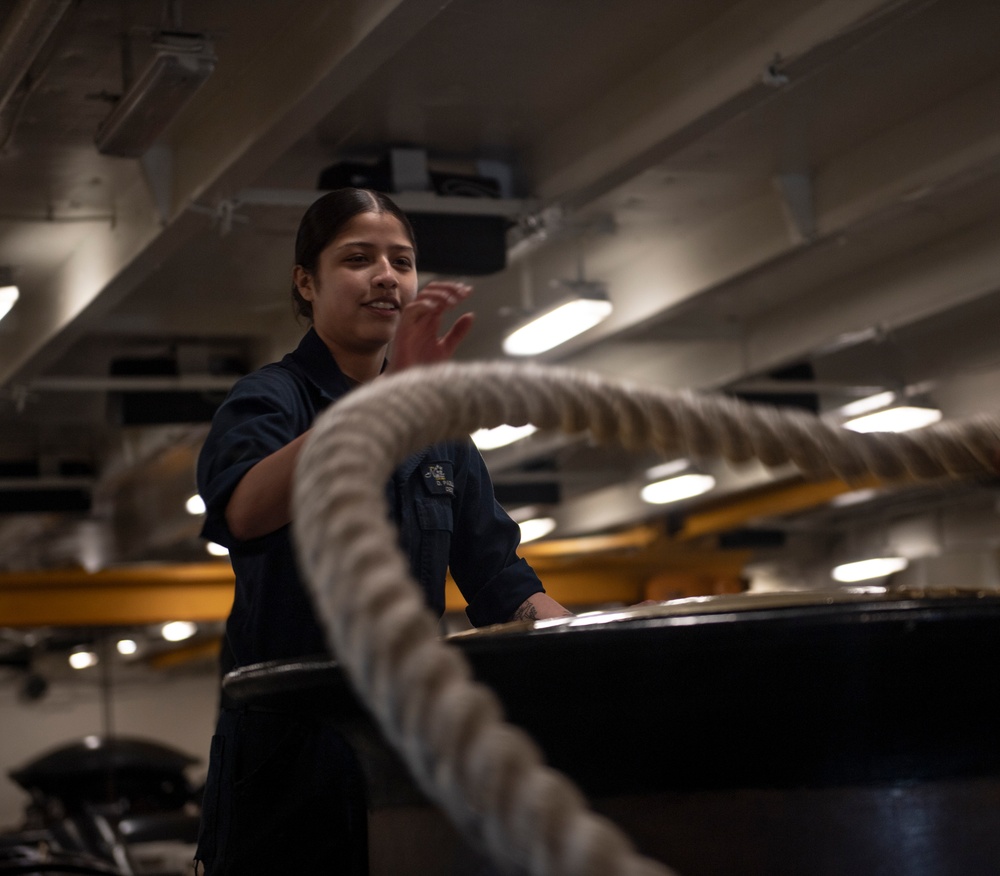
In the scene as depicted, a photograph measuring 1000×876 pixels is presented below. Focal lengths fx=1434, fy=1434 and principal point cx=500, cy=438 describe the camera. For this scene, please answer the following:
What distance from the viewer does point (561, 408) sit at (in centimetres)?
84

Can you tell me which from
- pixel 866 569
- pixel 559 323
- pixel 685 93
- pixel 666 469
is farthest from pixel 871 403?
pixel 866 569

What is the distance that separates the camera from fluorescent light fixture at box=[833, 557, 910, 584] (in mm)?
15811

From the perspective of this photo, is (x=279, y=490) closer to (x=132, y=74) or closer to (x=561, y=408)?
(x=561, y=408)

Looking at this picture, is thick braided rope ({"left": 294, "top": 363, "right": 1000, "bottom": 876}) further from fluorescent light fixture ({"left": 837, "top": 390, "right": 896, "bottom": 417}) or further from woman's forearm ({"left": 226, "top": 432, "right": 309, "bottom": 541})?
fluorescent light fixture ({"left": 837, "top": 390, "right": 896, "bottom": 417})

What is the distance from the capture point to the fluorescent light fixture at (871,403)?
8.96 meters

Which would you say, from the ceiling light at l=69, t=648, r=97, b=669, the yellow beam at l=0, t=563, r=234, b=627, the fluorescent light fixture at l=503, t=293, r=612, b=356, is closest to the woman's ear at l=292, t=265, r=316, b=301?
the fluorescent light fixture at l=503, t=293, r=612, b=356

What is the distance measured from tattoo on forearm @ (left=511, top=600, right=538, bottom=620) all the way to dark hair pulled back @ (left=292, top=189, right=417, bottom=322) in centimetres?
46

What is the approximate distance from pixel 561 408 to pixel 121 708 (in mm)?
27304

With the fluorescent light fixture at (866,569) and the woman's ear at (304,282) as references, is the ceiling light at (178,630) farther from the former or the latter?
the woman's ear at (304,282)

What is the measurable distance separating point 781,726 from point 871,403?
839 cm

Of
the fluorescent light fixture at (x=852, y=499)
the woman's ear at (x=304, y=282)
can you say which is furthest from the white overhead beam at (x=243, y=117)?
the fluorescent light fixture at (x=852, y=499)

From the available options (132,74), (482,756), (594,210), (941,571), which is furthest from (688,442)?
(941,571)

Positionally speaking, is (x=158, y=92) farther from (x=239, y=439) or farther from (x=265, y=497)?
(x=265, y=497)

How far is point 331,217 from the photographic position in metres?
1.73
